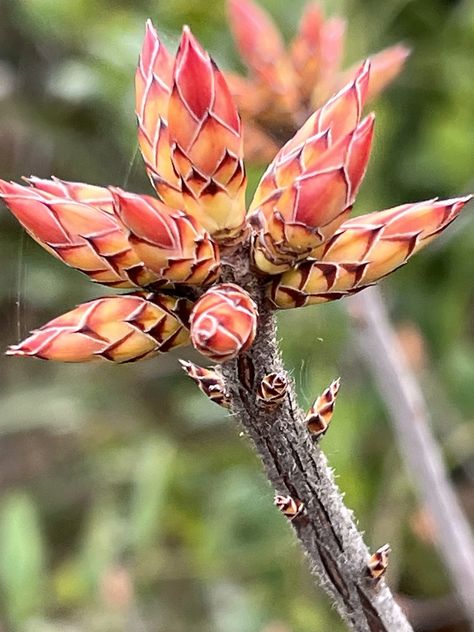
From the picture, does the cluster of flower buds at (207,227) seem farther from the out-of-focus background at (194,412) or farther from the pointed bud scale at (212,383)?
Result: the out-of-focus background at (194,412)

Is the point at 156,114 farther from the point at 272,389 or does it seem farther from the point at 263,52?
the point at 263,52

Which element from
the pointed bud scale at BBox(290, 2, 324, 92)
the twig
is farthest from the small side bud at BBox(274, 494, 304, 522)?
the pointed bud scale at BBox(290, 2, 324, 92)

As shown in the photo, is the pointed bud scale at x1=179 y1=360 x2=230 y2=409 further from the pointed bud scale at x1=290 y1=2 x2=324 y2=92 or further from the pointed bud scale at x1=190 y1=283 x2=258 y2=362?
the pointed bud scale at x1=290 y1=2 x2=324 y2=92

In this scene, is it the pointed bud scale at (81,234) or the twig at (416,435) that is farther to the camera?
the twig at (416,435)

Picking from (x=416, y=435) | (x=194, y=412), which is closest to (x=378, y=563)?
(x=416, y=435)

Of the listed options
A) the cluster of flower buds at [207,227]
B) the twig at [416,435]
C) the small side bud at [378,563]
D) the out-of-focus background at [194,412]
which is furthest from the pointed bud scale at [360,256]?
the out-of-focus background at [194,412]

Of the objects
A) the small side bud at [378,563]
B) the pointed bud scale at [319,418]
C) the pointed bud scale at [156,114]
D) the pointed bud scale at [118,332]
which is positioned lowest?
the small side bud at [378,563]
